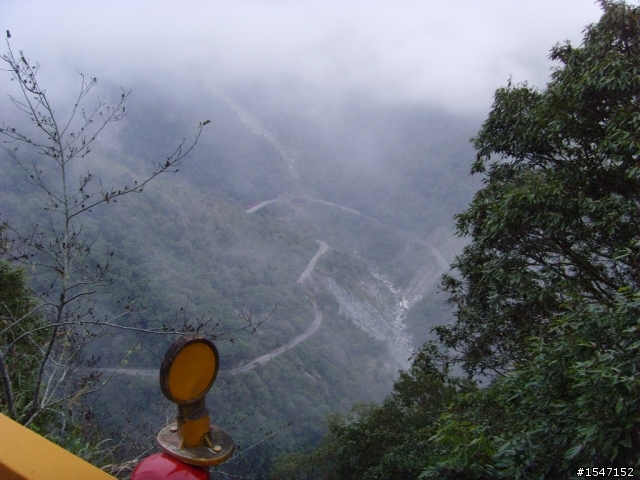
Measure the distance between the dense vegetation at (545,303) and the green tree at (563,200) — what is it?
2 cm

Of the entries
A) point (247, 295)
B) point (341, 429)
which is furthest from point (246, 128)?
point (341, 429)

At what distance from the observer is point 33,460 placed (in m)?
1.40

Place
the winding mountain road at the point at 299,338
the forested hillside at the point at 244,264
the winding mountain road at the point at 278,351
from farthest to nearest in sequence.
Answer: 1. the winding mountain road at the point at 299,338
2. the winding mountain road at the point at 278,351
3. the forested hillside at the point at 244,264

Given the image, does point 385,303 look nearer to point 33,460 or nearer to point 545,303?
point 545,303

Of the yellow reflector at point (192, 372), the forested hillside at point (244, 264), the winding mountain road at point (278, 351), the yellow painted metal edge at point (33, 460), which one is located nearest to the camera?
the yellow painted metal edge at point (33, 460)

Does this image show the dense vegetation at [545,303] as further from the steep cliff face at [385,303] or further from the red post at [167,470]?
the steep cliff face at [385,303]

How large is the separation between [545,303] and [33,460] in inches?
186

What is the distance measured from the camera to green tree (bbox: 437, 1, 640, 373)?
4.61 meters

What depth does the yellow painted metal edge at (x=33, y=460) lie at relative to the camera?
4.42ft

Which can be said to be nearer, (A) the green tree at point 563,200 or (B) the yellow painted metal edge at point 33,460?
(B) the yellow painted metal edge at point 33,460

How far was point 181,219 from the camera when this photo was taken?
20.4 meters

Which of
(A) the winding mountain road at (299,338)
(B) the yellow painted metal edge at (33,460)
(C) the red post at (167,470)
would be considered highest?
(A) the winding mountain road at (299,338)

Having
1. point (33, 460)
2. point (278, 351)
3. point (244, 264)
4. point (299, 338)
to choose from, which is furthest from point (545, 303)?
point (244, 264)

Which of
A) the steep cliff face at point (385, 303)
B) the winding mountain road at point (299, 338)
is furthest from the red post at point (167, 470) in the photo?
the steep cliff face at point (385, 303)
